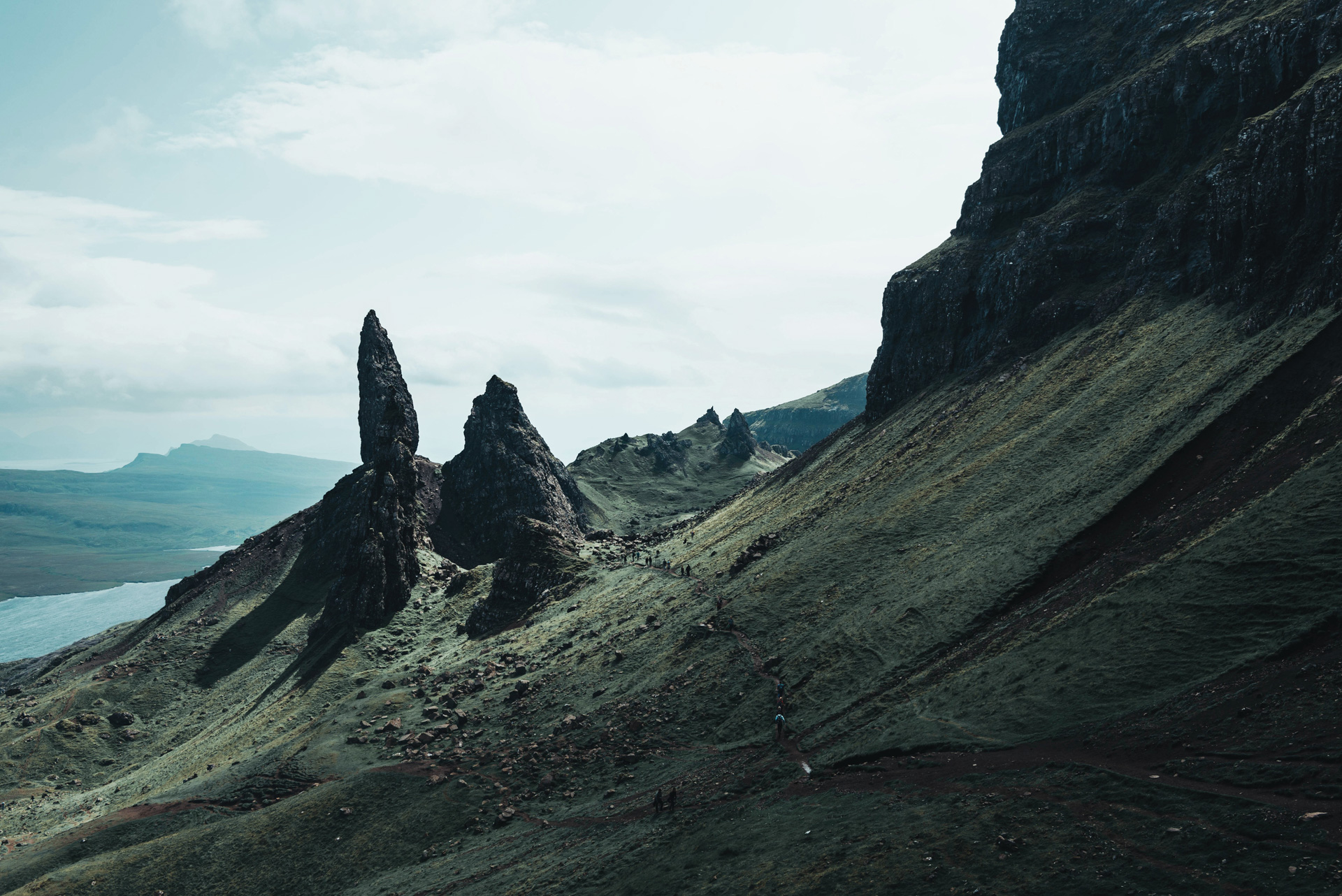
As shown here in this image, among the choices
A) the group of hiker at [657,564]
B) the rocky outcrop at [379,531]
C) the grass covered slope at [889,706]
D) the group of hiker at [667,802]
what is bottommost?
the group of hiker at [667,802]

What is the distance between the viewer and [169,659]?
142625 millimetres

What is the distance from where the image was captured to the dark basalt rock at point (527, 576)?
12556 centimetres

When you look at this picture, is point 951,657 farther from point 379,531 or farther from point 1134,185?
point 1134,185

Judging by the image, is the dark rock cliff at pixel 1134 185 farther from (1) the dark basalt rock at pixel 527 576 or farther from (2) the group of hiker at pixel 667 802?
(2) the group of hiker at pixel 667 802

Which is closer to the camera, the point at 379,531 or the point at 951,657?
the point at 951,657

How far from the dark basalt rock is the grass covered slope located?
7984 mm

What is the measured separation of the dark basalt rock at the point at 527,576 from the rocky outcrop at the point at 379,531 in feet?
62.2

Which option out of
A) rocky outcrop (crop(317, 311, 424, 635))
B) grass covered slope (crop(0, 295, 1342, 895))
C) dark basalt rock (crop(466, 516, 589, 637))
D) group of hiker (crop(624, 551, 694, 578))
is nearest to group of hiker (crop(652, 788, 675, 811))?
grass covered slope (crop(0, 295, 1342, 895))

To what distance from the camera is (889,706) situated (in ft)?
193

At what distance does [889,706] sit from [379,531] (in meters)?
113

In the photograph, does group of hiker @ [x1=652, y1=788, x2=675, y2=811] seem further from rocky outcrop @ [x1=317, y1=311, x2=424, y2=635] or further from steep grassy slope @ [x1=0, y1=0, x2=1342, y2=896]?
rocky outcrop @ [x1=317, y1=311, x2=424, y2=635]

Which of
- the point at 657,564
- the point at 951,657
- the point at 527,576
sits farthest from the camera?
the point at 527,576

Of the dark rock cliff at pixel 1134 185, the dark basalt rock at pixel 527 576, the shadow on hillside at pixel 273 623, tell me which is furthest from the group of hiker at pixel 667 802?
the shadow on hillside at pixel 273 623

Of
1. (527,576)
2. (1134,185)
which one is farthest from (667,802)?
(1134,185)
